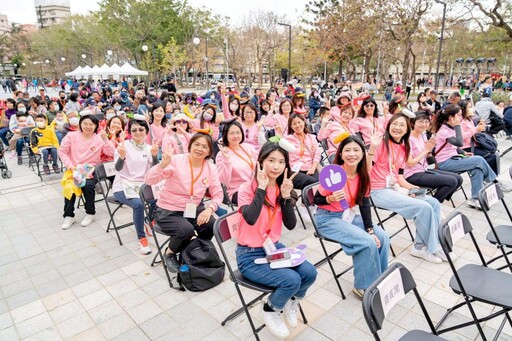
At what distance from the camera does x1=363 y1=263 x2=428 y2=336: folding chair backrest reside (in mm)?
1692

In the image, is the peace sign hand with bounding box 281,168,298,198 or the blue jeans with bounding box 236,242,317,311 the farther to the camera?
the peace sign hand with bounding box 281,168,298,198

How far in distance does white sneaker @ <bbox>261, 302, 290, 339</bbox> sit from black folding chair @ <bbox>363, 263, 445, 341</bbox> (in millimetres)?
900

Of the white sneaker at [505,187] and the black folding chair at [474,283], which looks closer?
the black folding chair at [474,283]

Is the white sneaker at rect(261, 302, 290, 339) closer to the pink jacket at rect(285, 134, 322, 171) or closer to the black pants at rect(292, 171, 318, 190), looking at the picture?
the black pants at rect(292, 171, 318, 190)

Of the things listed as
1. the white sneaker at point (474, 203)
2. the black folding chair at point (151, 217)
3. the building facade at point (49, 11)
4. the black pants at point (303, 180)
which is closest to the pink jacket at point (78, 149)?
the black folding chair at point (151, 217)

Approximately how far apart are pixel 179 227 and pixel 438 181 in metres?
3.33

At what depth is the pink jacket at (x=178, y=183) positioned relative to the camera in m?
3.32

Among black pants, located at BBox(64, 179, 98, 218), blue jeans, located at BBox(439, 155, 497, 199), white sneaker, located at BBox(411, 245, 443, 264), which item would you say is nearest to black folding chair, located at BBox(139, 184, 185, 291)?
black pants, located at BBox(64, 179, 98, 218)

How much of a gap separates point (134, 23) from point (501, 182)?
33782 mm

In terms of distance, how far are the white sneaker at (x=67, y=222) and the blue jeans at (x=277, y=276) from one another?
328 centimetres

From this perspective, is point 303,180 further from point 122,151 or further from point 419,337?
point 419,337

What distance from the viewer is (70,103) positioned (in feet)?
35.4

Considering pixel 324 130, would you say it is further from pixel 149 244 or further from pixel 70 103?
pixel 70 103

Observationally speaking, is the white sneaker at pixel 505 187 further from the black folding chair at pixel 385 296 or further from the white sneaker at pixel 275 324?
the white sneaker at pixel 275 324
